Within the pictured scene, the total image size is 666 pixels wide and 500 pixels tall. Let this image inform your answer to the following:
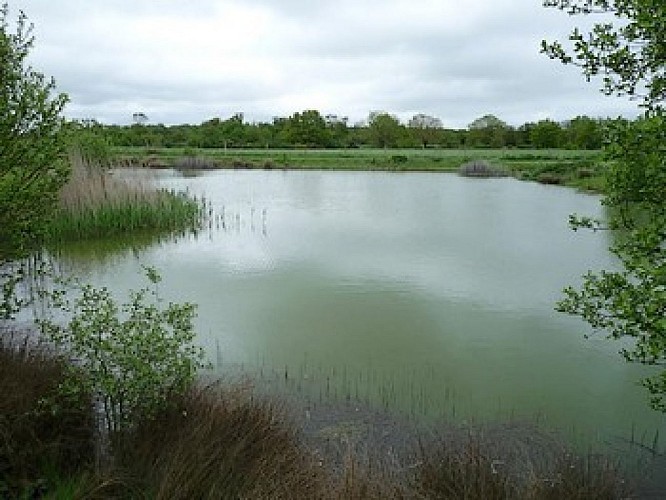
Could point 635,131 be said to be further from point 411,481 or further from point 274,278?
point 274,278

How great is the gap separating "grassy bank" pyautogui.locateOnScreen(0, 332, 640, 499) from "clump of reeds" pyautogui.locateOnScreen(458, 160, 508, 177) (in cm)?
2675

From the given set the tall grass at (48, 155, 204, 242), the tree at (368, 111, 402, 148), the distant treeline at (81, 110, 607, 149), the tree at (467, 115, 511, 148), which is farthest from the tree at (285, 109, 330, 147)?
the tall grass at (48, 155, 204, 242)

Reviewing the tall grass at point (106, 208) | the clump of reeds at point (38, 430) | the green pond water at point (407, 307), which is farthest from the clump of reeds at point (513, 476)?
the tall grass at point (106, 208)

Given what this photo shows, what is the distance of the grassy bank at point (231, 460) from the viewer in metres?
2.62

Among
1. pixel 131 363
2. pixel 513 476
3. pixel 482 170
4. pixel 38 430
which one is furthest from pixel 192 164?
pixel 513 476

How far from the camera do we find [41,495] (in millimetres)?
2549

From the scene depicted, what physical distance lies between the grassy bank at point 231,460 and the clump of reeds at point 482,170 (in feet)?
87.8

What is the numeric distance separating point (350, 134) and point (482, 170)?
30740 mm

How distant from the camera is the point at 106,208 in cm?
1082

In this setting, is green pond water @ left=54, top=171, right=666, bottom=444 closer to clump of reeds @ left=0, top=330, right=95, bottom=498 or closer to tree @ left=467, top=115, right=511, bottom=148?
clump of reeds @ left=0, top=330, right=95, bottom=498

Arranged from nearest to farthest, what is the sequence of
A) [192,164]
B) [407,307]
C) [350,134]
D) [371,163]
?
[407,307] → [192,164] → [371,163] → [350,134]

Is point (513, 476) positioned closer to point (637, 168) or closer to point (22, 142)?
point (637, 168)

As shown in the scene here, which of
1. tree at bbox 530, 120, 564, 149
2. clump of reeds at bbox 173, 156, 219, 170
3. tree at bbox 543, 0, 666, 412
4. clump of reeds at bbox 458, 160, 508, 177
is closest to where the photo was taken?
tree at bbox 543, 0, 666, 412

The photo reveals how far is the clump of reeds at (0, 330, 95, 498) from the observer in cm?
268
